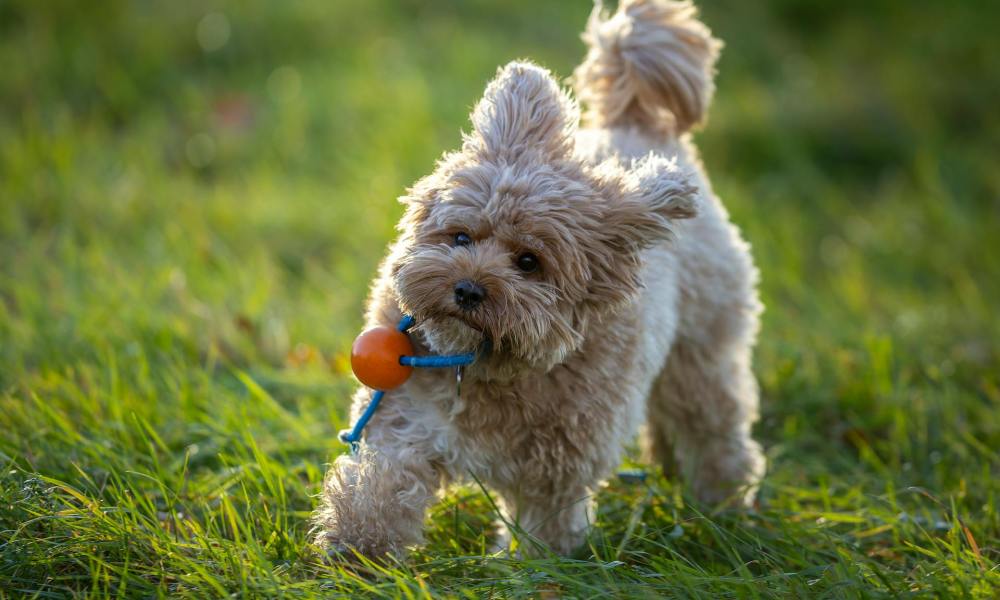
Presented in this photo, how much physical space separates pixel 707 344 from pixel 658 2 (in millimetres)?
1467

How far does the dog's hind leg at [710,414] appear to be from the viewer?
415 cm

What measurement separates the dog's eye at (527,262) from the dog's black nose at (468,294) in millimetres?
204

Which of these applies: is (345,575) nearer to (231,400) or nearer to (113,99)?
(231,400)

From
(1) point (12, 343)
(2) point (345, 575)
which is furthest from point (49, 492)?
(1) point (12, 343)

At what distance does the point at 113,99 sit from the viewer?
766cm

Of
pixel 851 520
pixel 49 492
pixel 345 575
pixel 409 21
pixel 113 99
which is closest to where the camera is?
pixel 345 575

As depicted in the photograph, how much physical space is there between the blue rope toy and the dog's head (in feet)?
0.12

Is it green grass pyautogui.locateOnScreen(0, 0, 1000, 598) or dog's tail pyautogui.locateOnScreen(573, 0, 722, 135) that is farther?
dog's tail pyautogui.locateOnScreen(573, 0, 722, 135)

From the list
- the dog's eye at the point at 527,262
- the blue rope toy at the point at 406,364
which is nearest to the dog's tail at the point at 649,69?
the dog's eye at the point at 527,262

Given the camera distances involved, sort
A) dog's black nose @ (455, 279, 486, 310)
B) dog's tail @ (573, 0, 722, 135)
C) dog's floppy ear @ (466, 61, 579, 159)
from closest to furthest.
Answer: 1. dog's black nose @ (455, 279, 486, 310)
2. dog's floppy ear @ (466, 61, 579, 159)
3. dog's tail @ (573, 0, 722, 135)

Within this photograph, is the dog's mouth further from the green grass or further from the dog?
the green grass

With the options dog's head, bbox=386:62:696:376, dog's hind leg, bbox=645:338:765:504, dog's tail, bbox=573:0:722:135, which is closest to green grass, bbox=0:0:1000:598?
dog's hind leg, bbox=645:338:765:504

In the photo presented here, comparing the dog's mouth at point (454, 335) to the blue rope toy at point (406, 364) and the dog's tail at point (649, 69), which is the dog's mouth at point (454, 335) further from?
the dog's tail at point (649, 69)

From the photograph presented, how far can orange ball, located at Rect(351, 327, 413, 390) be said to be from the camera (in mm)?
2977
